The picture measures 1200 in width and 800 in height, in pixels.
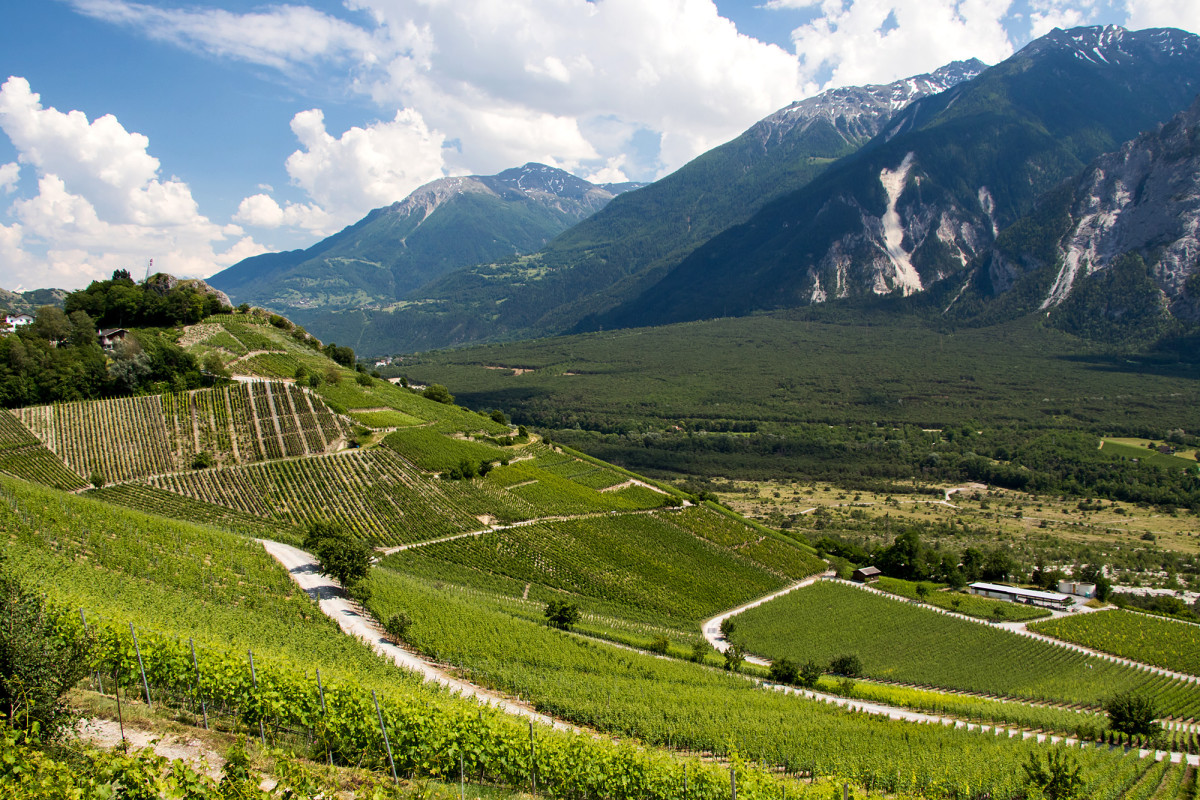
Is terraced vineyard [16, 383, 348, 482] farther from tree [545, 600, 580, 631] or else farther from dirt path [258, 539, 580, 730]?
tree [545, 600, 580, 631]

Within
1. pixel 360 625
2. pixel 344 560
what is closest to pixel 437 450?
Answer: pixel 344 560

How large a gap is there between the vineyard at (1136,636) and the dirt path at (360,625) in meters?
57.2

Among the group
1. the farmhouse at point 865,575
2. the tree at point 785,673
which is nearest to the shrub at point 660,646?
the tree at point 785,673

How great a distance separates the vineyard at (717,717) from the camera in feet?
90.1

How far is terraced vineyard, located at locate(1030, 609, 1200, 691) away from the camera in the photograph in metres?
58.3

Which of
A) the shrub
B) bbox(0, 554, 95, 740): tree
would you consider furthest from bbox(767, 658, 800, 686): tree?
bbox(0, 554, 95, 740): tree

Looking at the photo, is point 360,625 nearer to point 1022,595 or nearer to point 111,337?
point 111,337

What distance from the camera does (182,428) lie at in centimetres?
6494

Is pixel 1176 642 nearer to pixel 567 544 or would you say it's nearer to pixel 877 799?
pixel 567 544

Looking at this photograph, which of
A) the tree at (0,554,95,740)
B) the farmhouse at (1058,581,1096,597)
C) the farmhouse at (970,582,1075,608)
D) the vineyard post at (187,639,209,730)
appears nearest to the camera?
the tree at (0,554,95,740)

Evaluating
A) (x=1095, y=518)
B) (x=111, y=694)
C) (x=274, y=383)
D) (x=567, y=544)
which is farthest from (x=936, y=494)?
(x=111, y=694)

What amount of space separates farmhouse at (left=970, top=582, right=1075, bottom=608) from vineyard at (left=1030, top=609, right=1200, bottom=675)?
4754 mm

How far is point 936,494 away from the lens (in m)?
137

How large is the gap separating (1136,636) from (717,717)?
55.5m
